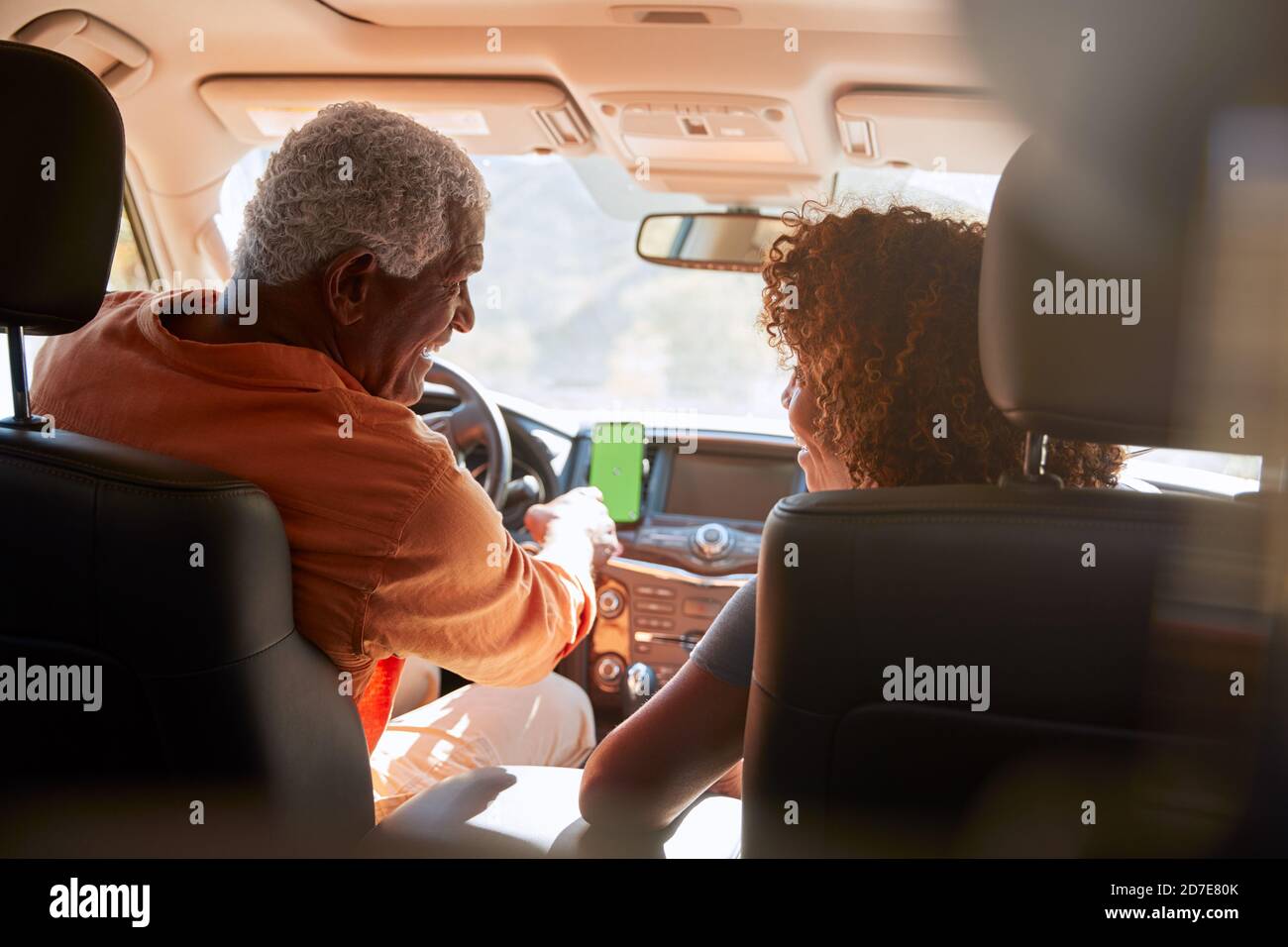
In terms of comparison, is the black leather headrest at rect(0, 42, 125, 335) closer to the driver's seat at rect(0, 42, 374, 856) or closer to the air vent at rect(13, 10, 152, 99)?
the driver's seat at rect(0, 42, 374, 856)

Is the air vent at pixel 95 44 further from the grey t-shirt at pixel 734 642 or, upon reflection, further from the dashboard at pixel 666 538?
the grey t-shirt at pixel 734 642

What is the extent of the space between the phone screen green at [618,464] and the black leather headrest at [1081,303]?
2049 mm

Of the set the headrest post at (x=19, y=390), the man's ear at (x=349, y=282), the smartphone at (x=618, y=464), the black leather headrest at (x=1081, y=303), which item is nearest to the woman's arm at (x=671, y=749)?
the black leather headrest at (x=1081, y=303)

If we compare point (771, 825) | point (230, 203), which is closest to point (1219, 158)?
point (771, 825)

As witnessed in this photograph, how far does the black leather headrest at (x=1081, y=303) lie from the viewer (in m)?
1.09

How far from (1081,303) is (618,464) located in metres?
2.20

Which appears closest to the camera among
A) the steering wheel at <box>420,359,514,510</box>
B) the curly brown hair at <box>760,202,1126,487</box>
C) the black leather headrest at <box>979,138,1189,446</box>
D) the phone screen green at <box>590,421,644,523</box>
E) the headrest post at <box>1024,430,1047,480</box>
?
the black leather headrest at <box>979,138,1189,446</box>

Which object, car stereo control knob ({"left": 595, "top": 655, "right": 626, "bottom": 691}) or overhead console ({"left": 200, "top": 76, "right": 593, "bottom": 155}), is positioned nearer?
overhead console ({"left": 200, "top": 76, "right": 593, "bottom": 155})

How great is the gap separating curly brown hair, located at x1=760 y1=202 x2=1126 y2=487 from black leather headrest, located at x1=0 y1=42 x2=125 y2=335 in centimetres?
91

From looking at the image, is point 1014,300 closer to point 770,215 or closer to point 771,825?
point 771,825

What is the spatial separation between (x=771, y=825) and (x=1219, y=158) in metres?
0.87

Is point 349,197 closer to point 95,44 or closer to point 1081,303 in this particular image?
point 1081,303

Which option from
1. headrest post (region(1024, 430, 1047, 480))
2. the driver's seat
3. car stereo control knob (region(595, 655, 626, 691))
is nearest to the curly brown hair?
headrest post (region(1024, 430, 1047, 480))

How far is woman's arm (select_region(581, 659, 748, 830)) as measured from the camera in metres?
1.50
